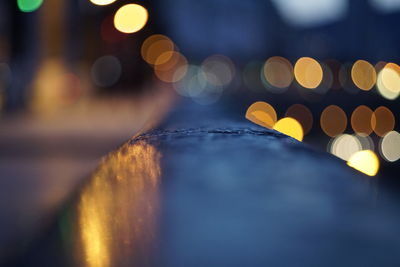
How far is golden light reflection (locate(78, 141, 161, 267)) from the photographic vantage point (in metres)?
0.56

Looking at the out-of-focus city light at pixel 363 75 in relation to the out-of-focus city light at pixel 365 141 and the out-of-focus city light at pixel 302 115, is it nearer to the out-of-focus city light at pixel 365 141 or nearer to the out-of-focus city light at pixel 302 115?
the out-of-focus city light at pixel 302 115

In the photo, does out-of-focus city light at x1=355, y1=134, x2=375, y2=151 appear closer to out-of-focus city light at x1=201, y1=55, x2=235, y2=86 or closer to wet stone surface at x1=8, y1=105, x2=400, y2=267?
out-of-focus city light at x1=201, y1=55, x2=235, y2=86

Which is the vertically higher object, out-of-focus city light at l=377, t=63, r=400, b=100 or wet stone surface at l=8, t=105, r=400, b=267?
out-of-focus city light at l=377, t=63, r=400, b=100

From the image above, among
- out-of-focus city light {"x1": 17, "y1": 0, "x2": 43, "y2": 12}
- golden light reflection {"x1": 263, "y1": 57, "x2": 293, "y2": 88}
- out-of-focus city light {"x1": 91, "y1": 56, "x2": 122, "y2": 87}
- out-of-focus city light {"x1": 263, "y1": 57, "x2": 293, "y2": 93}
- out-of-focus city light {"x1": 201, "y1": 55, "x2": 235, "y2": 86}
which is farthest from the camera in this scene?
out-of-focus city light {"x1": 201, "y1": 55, "x2": 235, "y2": 86}

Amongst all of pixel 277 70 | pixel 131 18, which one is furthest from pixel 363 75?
pixel 131 18

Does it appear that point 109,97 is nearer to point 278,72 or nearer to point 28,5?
point 28,5

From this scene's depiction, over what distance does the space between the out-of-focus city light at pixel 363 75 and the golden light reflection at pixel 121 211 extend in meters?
26.5

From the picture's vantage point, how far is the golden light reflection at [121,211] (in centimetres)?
56

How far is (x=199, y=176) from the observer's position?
2.72ft

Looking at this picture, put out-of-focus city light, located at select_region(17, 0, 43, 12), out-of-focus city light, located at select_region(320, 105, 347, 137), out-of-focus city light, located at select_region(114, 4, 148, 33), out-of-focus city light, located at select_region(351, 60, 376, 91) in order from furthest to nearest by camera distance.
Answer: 1. out-of-focus city light, located at select_region(351, 60, 376, 91)
2. out-of-focus city light, located at select_region(320, 105, 347, 137)
3. out-of-focus city light, located at select_region(17, 0, 43, 12)
4. out-of-focus city light, located at select_region(114, 4, 148, 33)

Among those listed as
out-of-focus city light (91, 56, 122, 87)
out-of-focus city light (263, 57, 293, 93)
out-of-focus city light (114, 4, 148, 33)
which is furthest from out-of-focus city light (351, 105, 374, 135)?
out-of-focus city light (114, 4, 148, 33)

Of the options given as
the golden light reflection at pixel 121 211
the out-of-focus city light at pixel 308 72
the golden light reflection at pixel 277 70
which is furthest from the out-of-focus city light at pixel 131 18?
the golden light reflection at pixel 277 70

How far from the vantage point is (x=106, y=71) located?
14.0m

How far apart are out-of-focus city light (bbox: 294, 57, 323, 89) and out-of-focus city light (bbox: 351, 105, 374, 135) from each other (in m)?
4.88
